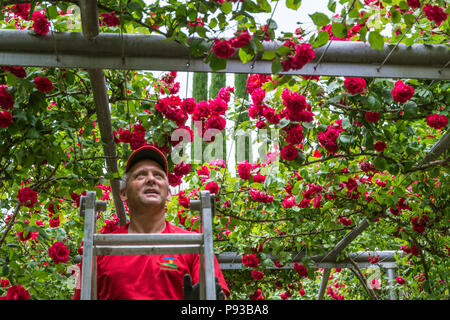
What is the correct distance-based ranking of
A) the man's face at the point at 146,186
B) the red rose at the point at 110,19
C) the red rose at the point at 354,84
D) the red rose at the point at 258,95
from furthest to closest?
the red rose at the point at 258,95
the red rose at the point at 354,84
the red rose at the point at 110,19
the man's face at the point at 146,186

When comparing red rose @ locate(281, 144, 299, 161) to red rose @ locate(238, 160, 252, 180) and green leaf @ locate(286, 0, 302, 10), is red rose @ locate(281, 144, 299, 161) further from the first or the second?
green leaf @ locate(286, 0, 302, 10)

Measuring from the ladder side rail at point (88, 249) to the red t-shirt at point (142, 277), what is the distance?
1.09ft

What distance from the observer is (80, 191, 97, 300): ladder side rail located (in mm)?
1616

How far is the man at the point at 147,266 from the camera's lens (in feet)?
6.68

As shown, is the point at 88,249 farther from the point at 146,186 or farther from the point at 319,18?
the point at 319,18

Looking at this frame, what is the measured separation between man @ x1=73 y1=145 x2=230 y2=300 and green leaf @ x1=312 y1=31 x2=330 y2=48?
38.0 inches

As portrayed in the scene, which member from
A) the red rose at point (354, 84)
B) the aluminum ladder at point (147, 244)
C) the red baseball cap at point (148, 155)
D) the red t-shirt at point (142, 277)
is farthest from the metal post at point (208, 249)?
the red rose at point (354, 84)

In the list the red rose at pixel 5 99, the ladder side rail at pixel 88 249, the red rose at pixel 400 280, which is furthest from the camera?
the red rose at pixel 400 280

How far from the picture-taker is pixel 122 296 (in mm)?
2025

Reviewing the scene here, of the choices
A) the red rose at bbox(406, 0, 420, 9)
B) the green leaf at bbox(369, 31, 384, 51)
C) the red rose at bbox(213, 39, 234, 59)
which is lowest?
the red rose at bbox(213, 39, 234, 59)

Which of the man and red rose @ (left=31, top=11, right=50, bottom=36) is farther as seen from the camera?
red rose @ (left=31, top=11, right=50, bottom=36)

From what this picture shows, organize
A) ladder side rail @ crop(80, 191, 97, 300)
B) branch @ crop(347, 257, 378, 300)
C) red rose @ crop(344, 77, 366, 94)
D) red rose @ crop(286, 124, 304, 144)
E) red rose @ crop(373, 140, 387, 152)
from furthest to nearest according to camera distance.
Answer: branch @ crop(347, 257, 378, 300) → red rose @ crop(373, 140, 387, 152) → red rose @ crop(286, 124, 304, 144) → red rose @ crop(344, 77, 366, 94) → ladder side rail @ crop(80, 191, 97, 300)

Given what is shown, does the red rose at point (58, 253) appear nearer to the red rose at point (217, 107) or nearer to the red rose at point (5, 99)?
the red rose at point (5, 99)

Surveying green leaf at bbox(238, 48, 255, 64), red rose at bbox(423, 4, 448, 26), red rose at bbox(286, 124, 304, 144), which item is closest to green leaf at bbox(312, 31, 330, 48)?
green leaf at bbox(238, 48, 255, 64)
